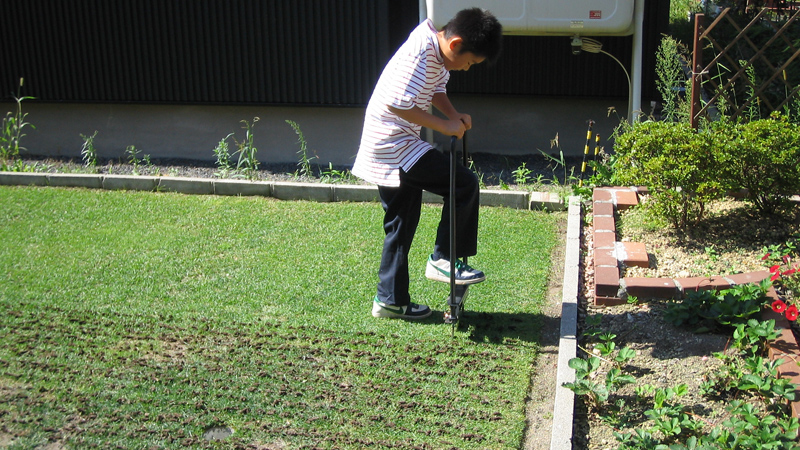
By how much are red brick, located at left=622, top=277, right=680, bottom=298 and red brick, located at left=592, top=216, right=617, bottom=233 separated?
95cm

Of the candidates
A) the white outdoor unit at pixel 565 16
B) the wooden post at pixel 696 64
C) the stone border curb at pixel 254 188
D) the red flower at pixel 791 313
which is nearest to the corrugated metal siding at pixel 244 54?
the white outdoor unit at pixel 565 16

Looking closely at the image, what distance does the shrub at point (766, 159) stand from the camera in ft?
17.1

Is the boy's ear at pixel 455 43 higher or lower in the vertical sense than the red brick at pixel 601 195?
higher

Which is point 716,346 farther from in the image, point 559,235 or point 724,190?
point 559,235

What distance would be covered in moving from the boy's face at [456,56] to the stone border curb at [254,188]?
2.88m

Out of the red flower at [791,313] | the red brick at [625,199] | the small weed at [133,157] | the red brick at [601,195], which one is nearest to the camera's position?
the red flower at [791,313]

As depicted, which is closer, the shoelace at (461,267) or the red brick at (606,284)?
the shoelace at (461,267)

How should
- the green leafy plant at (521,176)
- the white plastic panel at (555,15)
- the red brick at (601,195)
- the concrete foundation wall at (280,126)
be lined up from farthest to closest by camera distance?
the concrete foundation wall at (280,126)
the green leafy plant at (521,176)
the white plastic panel at (555,15)
the red brick at (601,195)

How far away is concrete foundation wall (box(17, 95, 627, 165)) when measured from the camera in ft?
30.5

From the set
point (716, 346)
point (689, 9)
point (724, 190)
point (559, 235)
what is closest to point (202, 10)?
point (559, 235)

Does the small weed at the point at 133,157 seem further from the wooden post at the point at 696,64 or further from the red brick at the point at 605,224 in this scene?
the wooden post at the point at 696,64

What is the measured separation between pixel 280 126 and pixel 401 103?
549 centimetres

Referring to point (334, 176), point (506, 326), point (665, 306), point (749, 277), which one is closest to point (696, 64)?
point (749, 277)

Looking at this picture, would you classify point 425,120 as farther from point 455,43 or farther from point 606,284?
point 606,284
